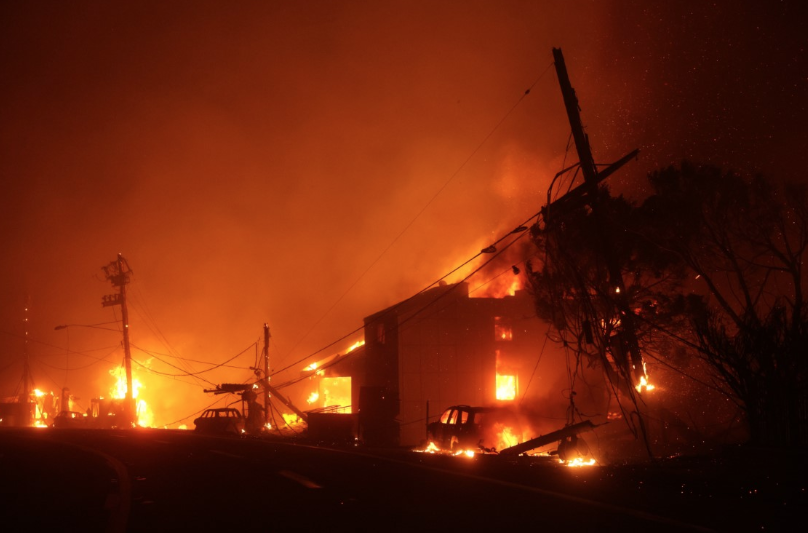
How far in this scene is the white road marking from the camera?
11.8m

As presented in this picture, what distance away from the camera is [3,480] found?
1432cm

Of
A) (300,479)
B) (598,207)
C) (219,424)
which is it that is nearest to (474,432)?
(598,207)

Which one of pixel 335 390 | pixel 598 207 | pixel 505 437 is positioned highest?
pixel 598 207

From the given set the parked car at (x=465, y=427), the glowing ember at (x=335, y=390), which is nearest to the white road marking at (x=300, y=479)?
the parked car at (x=465, y=427)

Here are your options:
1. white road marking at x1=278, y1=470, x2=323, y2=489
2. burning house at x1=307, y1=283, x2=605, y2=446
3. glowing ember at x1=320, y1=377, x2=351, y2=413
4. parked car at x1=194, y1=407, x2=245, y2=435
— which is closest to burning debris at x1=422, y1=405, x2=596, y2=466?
white road marking at x1=278, y1=470, x2=323, y2=489

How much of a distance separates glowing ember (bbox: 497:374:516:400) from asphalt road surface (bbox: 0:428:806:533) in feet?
87.5

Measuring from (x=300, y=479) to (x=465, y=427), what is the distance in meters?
13.6

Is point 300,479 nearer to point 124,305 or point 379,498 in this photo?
point 379,498

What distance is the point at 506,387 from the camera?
4269 centimetres

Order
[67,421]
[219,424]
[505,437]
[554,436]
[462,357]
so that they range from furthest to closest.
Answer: [67,421]
[462,357]
[219,424]
[505,437]
[554,436]

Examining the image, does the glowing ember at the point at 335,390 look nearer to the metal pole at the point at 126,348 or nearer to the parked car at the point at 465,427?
the metal pole at the point at 126,348

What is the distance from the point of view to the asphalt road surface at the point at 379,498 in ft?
26.9

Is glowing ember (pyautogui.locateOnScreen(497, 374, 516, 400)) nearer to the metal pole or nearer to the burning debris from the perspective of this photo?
the burning debris

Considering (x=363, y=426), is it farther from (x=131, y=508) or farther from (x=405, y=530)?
(x=405, y=530)
